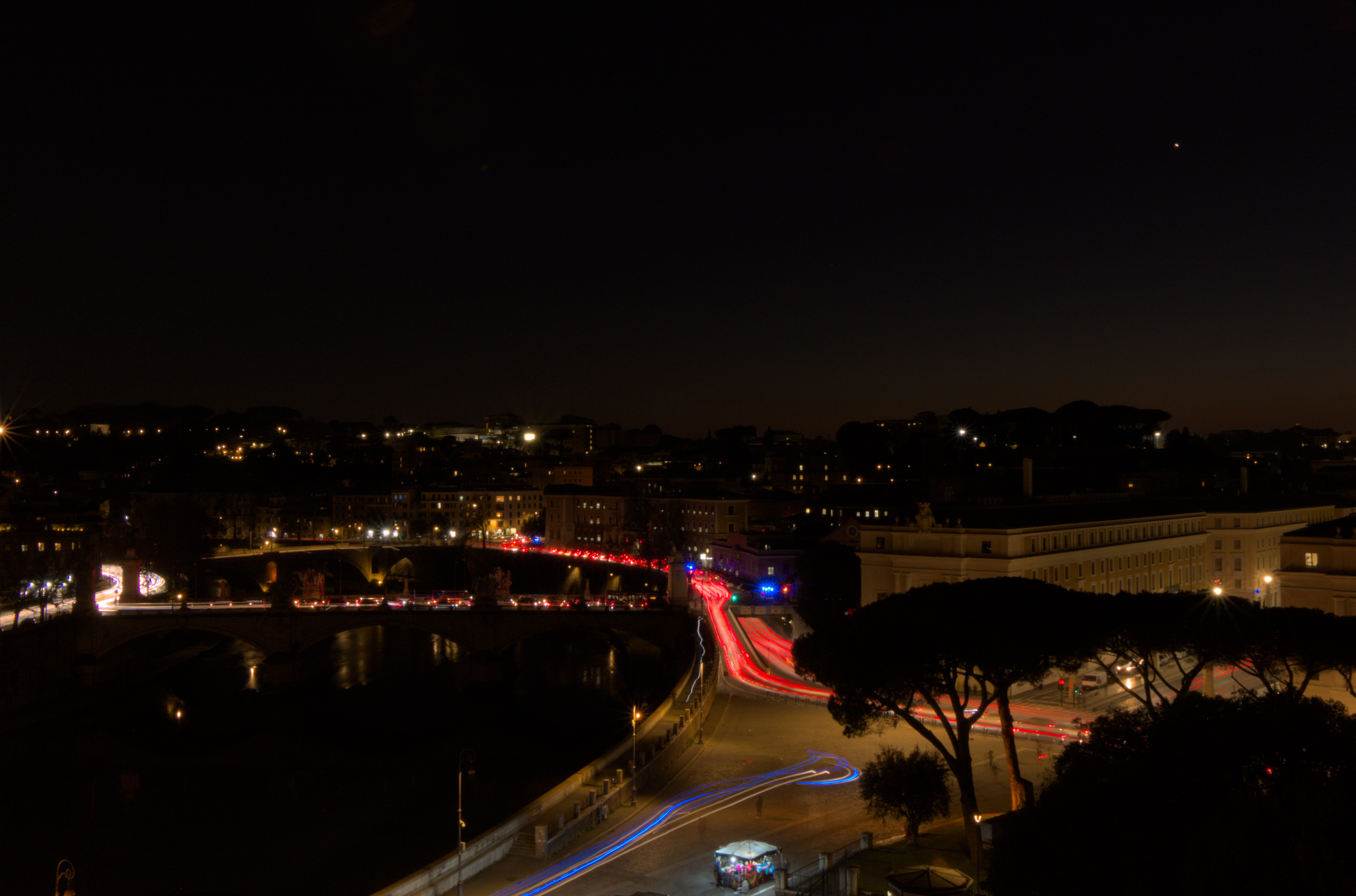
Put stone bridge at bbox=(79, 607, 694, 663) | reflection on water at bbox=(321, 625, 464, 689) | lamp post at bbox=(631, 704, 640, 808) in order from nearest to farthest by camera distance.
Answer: lamp post at bbox=(631, 704, 640, 808) < stone bridge at bbox=(79, 607, 694, 663) < reflection on water at bbox=(321, 625, 464, 689)

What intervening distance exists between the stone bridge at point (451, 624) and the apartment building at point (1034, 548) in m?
9.48

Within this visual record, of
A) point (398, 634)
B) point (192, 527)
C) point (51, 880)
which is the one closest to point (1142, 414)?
point (398, 634)

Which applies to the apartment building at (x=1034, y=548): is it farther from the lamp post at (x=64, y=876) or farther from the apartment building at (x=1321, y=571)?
the lamp post at (x=64, y=876)

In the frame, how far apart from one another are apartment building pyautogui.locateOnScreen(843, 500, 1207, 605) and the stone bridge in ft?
31.1

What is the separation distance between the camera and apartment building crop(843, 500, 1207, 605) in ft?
99.0

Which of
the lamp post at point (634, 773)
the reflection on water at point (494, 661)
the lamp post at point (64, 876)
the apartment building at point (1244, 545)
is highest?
the apartment building at point (1244, 545)

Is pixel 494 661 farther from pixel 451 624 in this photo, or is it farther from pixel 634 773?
pixel 634 773

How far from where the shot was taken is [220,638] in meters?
48.1

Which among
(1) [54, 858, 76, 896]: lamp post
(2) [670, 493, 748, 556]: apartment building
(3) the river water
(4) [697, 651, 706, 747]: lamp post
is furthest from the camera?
(2) [670, 493, 748, 556]: apartment building

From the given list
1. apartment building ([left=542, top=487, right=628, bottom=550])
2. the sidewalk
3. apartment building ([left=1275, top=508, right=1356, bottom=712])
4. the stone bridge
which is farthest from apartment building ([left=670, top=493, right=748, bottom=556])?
the sidewalk

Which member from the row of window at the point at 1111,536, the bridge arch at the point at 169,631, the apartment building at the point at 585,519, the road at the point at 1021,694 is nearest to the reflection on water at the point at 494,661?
the bridge arch at the point at 169,631

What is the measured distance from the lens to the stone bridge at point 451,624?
38.6m

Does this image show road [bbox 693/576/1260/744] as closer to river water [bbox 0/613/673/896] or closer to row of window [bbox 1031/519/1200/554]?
river water [bbox 0/613/673/896]

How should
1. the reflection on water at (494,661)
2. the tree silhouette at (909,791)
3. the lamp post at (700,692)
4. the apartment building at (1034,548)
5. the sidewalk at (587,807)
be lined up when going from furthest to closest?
the reflection on water at (494,661)
the apartment building at (1034,548)
the lamp post at (700,692)
the tree silhouette at (909,791)
the sidewalk at (587,807)
